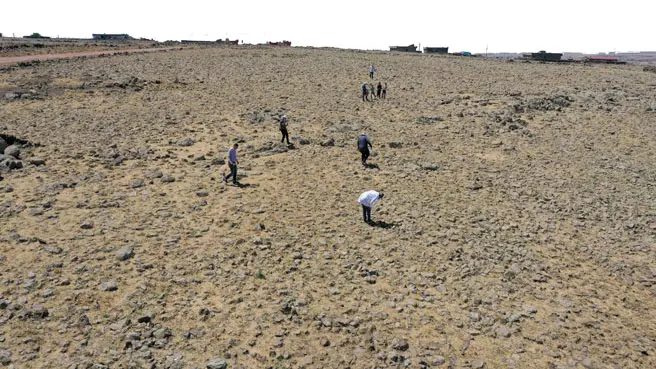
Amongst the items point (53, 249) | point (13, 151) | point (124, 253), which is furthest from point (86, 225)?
point (13, 151)

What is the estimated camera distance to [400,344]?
8070 millimetres

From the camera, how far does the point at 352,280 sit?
10109 mm

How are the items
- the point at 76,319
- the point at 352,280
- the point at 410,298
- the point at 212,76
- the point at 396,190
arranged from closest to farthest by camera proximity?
the point at 76,319 → the point at 410,298 → the point at 352,280 → the point at 396,190 → the point at 212,76

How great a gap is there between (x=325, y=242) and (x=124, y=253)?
5350 millimetres

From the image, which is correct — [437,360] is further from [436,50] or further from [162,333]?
[436,50]

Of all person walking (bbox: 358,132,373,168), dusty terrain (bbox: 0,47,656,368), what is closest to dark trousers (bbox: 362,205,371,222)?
dusty terrain (bbox: 0,47,656,368)

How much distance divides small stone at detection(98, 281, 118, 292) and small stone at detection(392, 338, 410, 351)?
6473 millimetres

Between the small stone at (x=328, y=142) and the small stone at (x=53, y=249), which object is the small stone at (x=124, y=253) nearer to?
the small stone at (x=53, y=249)

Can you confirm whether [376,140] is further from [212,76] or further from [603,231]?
[212,76]

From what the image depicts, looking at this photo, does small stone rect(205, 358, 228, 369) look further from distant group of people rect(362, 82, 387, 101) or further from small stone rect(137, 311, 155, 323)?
distant group of people rect(362, 82, 387, 101)

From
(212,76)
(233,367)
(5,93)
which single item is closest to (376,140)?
(233,367)

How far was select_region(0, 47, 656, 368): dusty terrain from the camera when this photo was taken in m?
8.16

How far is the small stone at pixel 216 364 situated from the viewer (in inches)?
296

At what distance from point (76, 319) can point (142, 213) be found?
5.07 metres
